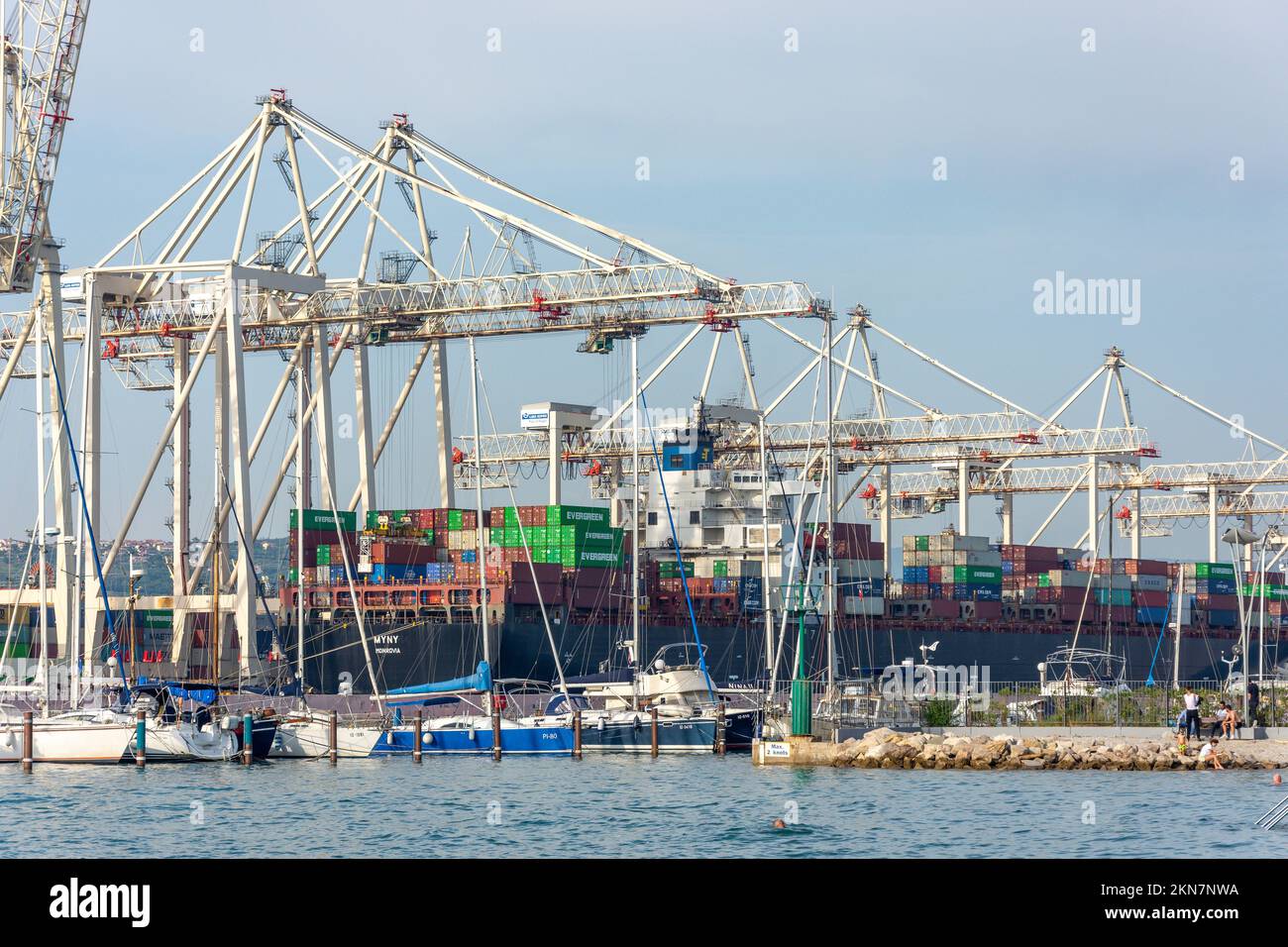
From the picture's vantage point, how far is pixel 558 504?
261ft

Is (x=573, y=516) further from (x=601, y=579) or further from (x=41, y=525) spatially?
(x=41, y=525)

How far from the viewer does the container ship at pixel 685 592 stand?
2911 inches

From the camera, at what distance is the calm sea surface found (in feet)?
96.6

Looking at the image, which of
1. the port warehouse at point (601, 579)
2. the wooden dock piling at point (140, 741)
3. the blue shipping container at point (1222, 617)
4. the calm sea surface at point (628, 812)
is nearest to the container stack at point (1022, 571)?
the port warehouse at point (601, 579)

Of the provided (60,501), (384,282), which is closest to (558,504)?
(384,282)

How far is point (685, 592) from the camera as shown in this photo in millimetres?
67625

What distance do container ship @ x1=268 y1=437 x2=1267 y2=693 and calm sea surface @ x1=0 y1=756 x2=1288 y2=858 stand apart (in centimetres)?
1361

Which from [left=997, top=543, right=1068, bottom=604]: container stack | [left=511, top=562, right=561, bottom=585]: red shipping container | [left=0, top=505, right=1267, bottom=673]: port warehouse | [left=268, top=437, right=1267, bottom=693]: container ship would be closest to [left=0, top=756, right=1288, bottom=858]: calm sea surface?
[left=268, top=437, right=1267, bottom=693]: container ship

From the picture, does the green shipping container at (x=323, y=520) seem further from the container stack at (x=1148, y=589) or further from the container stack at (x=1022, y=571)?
the container stack at (x=1148, y=589)

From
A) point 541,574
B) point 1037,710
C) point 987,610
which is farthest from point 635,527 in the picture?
point 987,610

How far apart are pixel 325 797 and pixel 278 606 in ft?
149

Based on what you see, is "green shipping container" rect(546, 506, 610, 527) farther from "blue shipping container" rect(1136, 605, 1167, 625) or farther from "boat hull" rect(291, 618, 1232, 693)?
"blue shipping container" rect(1136, 605, 1167, 625)

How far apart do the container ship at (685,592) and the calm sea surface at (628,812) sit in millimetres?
13615
